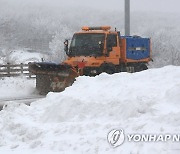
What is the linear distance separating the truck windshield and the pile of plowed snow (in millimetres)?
5753

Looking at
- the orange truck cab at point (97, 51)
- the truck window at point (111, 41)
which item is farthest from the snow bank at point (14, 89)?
the truck window at point (111, 41)

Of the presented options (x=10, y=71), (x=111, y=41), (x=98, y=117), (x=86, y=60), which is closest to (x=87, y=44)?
(x=86, y=60)

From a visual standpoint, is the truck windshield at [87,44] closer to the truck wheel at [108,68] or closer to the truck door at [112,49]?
the truck door at [112,49]

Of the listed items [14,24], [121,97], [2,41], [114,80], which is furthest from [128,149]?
[14,24]

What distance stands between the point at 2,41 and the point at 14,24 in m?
16.4

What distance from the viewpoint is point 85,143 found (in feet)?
20.7

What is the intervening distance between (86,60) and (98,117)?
7.82m

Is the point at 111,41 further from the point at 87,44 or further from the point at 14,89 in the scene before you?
the point at 14,89

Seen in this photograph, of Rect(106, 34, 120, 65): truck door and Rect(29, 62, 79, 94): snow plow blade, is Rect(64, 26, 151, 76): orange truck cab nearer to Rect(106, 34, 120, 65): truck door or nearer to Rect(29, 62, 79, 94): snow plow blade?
Rect(106, 34, 120, 65): truck door
